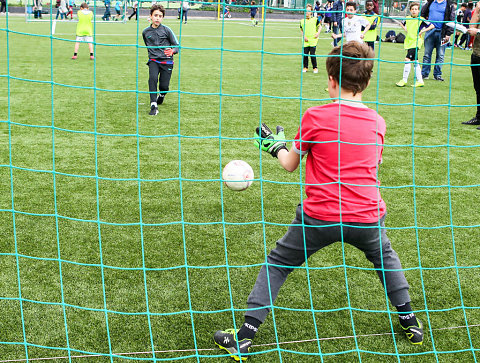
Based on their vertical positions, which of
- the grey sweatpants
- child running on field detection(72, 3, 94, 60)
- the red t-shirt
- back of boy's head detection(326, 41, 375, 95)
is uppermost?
child running on field detection(72, 3, 94, 60)

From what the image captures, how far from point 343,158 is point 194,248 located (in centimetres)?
160

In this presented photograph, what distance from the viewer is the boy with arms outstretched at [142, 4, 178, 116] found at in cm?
748

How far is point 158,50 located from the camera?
7.67 m

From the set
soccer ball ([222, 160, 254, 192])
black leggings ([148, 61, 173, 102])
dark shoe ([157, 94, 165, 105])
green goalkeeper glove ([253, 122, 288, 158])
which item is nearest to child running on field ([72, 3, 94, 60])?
dark shoe ([157, 94, 165, 105])

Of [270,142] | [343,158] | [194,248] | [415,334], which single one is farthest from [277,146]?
[194,248]

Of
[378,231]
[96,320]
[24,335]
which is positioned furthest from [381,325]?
[24,335]

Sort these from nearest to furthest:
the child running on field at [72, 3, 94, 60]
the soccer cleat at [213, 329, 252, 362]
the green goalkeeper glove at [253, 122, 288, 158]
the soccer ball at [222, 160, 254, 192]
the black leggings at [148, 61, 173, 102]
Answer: the soccer cleat at [213, 329, 252, 362] < the green goalkeeper glove at [253, 122, 288, 158] < the soccer ball at [222, 160, 254, 192] < the black leggings at [148, 61, 173, 102] < the child running on field at [72, 3, 94, 60]

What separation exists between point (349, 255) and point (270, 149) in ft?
4.30

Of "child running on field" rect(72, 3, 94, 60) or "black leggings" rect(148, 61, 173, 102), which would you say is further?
Answer: "child running on field" rect(72, 3, 94, 60)

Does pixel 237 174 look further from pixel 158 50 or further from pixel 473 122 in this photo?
pixel 473 122

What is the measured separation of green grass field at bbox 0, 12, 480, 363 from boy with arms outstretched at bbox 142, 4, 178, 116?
1.83 ft

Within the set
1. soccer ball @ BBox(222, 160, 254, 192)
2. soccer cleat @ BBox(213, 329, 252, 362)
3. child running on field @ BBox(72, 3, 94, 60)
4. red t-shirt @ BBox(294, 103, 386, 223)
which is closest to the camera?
red t-shirt @ BBox(294, 103, 386, 223)

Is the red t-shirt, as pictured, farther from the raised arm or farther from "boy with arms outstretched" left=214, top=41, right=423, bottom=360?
the raised arm

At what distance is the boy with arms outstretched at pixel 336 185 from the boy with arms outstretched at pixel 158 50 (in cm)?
511
